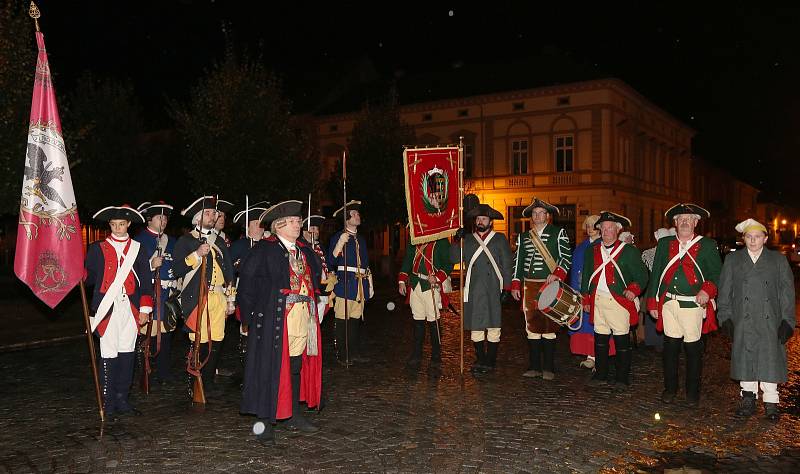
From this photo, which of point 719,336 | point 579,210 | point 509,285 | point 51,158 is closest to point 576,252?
point 509,285

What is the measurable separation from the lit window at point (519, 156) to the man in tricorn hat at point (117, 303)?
109ft

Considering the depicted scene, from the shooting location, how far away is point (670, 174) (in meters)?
46.9

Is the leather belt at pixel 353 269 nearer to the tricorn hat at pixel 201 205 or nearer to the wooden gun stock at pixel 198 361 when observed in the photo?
the tricorn hat at pixel 201 205

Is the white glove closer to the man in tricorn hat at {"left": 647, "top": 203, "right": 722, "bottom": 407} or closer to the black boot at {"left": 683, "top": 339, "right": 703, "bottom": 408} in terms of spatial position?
the man in tricorn hat at {"left": 647, "top": 203, "right": 722, "bottom": 407}

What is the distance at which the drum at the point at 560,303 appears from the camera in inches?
306

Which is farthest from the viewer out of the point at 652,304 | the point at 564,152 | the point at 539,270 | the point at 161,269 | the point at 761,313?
the point at 564,152

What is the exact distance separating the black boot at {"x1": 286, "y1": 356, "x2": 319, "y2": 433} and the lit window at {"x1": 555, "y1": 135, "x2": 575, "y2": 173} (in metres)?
32.8

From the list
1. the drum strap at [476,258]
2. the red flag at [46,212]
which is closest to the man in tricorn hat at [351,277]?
the drum strap at [476,258]

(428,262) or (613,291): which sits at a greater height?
(428,262)

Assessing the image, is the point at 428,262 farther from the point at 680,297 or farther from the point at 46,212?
the point at 46,212

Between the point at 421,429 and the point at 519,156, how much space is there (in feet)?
110

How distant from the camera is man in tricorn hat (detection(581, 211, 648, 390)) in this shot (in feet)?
25.4

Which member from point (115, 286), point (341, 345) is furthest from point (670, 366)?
point (115, 286)

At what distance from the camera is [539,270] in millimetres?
8250
